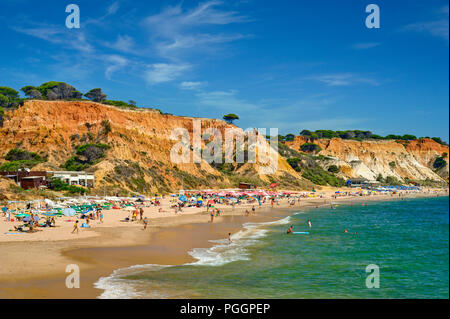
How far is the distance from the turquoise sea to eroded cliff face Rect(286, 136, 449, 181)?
287ft

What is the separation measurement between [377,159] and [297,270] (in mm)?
115367

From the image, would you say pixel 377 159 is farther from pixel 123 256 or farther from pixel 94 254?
pixel 94 254

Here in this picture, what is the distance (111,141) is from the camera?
216 ft

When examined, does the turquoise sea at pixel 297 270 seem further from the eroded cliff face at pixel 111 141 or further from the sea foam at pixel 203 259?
the eroded cliff face at pixel 111 141

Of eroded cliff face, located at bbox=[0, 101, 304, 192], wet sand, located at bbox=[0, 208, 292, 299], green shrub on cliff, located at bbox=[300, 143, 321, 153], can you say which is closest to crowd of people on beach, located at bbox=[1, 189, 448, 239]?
wet sand, located at bbox=[0, 208, 292, 299]

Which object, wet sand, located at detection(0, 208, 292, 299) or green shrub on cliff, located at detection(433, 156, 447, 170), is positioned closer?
wet sand, located at detection(0, 208, 292, 299)

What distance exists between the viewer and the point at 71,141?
67.6 metres

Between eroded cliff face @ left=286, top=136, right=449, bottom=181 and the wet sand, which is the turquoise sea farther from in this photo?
eroded cliff face @ left=286, top=136, right=449, bottom=181

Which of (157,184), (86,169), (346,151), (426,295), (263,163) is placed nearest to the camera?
(426,295)

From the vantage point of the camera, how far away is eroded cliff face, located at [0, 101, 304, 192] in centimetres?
5891

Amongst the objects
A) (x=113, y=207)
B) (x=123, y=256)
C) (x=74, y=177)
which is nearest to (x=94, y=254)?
(x=123, y=256)
